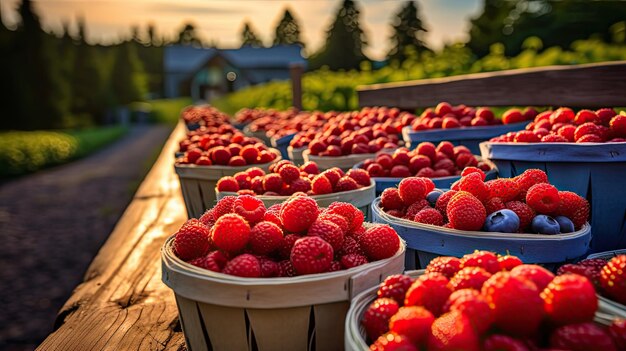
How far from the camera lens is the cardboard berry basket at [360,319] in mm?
1125

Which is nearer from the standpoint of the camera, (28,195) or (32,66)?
(28,195)

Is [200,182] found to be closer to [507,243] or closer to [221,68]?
[507,243]

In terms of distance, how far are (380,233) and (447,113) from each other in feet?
8.75

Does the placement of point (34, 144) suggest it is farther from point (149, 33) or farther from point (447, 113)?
point (149, 33)

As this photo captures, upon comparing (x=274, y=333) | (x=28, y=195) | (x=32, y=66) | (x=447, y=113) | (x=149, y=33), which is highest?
(x=149, y=33)

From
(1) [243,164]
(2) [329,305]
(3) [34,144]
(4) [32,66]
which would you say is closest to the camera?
(2) [329,305]

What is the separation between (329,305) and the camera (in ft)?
4.63

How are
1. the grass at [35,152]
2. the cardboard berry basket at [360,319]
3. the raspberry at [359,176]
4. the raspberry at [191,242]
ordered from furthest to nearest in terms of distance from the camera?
1. the grass at [35,152]
2. the raspberry at [359,176]
3. the raspberry at [191,242]
4. the cardboard berry basket at [360,319]

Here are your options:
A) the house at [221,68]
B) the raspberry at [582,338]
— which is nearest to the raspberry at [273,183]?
the raspberry at [582,338]

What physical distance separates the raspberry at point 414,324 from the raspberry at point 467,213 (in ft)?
2.36

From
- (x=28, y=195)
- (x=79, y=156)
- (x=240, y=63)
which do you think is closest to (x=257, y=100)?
(x=28, y=195)

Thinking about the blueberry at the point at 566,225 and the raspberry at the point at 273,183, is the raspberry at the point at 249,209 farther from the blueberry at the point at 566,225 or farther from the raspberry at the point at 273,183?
the blueberry at the point at 566,225

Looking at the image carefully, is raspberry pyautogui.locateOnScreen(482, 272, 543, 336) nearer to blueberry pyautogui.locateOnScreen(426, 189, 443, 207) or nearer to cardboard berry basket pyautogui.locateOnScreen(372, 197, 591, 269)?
cardboard berry basket pyautogui.locateOnScreen(372, 197, 591, 269)

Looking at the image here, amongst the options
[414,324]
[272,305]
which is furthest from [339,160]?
[414,324]
